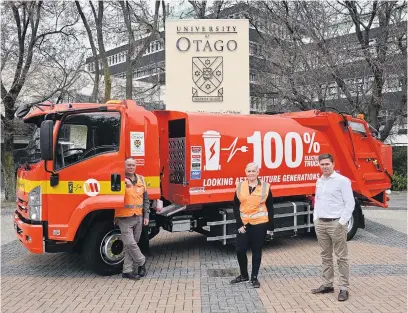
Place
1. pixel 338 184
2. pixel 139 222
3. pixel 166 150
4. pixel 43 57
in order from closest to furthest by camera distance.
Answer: pixel 338 184
pixel 139 222
pixel 166 150
pixel 43 57

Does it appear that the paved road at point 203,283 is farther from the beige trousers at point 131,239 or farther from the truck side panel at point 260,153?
the truck side panel at point 260,153

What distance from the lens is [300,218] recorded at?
29.1 ft

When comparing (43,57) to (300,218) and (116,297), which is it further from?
(116,297)

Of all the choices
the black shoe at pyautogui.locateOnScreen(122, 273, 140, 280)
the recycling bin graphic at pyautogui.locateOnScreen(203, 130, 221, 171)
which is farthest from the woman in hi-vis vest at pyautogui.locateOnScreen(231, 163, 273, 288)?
the recycling bin graphic at pyautogui.locateOnScreen(203, 130, 221, 171)

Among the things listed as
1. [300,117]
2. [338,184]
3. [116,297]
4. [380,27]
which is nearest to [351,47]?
[380,27]

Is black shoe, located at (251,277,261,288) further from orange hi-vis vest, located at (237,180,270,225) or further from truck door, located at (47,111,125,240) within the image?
truck door, located at (47,111,125,240)

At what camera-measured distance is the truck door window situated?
642 cm

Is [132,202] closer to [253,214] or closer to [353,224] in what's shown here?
[253,214]

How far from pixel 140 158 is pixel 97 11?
18.1 metres

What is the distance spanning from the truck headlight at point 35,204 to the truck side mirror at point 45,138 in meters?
0.63

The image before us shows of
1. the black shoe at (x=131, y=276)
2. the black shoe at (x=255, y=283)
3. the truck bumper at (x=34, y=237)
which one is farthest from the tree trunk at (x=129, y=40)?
the black shoe at (x=255, y=283)

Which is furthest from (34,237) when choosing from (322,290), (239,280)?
(322,290)

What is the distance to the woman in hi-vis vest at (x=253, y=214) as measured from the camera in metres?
5.85

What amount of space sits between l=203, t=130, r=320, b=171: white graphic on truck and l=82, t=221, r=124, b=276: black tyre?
6.66 ft
